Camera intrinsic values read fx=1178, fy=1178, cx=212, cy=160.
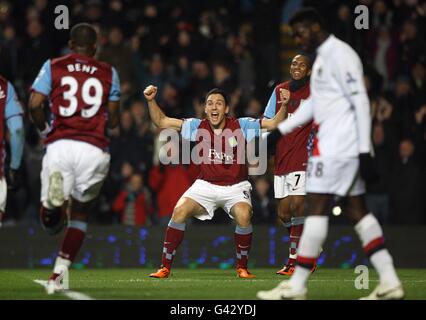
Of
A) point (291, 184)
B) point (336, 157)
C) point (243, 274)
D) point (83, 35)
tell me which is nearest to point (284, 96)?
point (291, 184)

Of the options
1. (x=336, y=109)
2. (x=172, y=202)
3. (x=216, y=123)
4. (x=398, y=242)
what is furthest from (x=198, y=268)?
(x=336, y=109)

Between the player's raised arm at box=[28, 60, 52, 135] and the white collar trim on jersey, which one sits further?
the player's raised arm at box=[28, 60, 52, 135]

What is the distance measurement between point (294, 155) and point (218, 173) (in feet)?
3.12

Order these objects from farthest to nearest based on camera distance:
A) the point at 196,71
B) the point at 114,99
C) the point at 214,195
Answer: the point at 196,71
the point at 214,195
the point at 114,99

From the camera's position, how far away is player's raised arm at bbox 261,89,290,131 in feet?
40.9

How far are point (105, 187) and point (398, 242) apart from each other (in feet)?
13.7

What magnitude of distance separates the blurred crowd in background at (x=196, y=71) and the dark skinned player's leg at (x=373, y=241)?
6724mm

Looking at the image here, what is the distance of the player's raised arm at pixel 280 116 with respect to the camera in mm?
12453

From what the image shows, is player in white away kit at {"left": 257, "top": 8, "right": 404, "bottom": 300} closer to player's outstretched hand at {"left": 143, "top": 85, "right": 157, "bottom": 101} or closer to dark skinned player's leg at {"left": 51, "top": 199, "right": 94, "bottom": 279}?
dark skinned player's leg at {"left": 51, "top": 199, "right": 94, "bottom": 279}

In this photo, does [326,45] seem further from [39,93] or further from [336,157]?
[39,93]

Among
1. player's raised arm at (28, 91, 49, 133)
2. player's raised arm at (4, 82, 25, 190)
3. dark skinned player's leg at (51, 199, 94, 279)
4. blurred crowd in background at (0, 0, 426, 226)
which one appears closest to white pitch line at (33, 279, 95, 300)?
dark skinned player's leg at (51, 199, 94, 279)

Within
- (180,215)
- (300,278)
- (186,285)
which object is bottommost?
(186,285)

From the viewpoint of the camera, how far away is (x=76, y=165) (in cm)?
998

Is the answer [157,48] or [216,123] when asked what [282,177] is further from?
[157,48]
